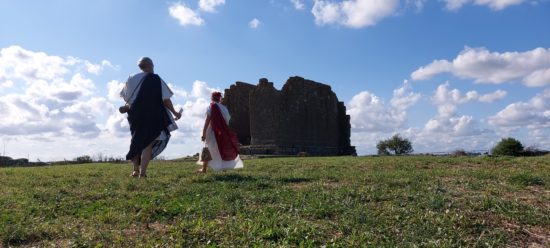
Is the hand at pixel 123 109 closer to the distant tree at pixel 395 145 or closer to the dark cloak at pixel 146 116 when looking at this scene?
the dark cloak at pixel 146 116

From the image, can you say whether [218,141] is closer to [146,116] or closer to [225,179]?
[146,116]

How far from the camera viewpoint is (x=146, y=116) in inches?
310

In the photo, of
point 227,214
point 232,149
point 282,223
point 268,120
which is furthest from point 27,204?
point 268,120

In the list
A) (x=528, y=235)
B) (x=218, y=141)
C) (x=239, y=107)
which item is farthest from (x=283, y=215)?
(x=239, y=107)

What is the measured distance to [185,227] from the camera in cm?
352

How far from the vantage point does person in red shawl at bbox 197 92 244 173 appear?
881 cm

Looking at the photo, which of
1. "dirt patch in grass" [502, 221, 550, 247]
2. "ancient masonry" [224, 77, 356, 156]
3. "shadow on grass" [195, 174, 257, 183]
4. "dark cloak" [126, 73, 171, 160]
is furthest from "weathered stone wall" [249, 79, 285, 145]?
"dirt patch in grass" [502, 221, 550, 247]

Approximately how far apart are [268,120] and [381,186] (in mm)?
21268

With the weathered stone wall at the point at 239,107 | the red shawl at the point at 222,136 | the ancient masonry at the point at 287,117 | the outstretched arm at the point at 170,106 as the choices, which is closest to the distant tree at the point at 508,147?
the ancient masonry at the point at 287,117

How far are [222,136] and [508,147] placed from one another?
17.1 m

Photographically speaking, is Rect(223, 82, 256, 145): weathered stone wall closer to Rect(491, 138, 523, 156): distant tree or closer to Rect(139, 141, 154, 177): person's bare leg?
Rect(491, 138, 523, 156): distant tree

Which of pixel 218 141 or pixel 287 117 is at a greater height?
pixel 287 117

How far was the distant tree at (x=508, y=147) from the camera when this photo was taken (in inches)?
845

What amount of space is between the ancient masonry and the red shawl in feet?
53.6
